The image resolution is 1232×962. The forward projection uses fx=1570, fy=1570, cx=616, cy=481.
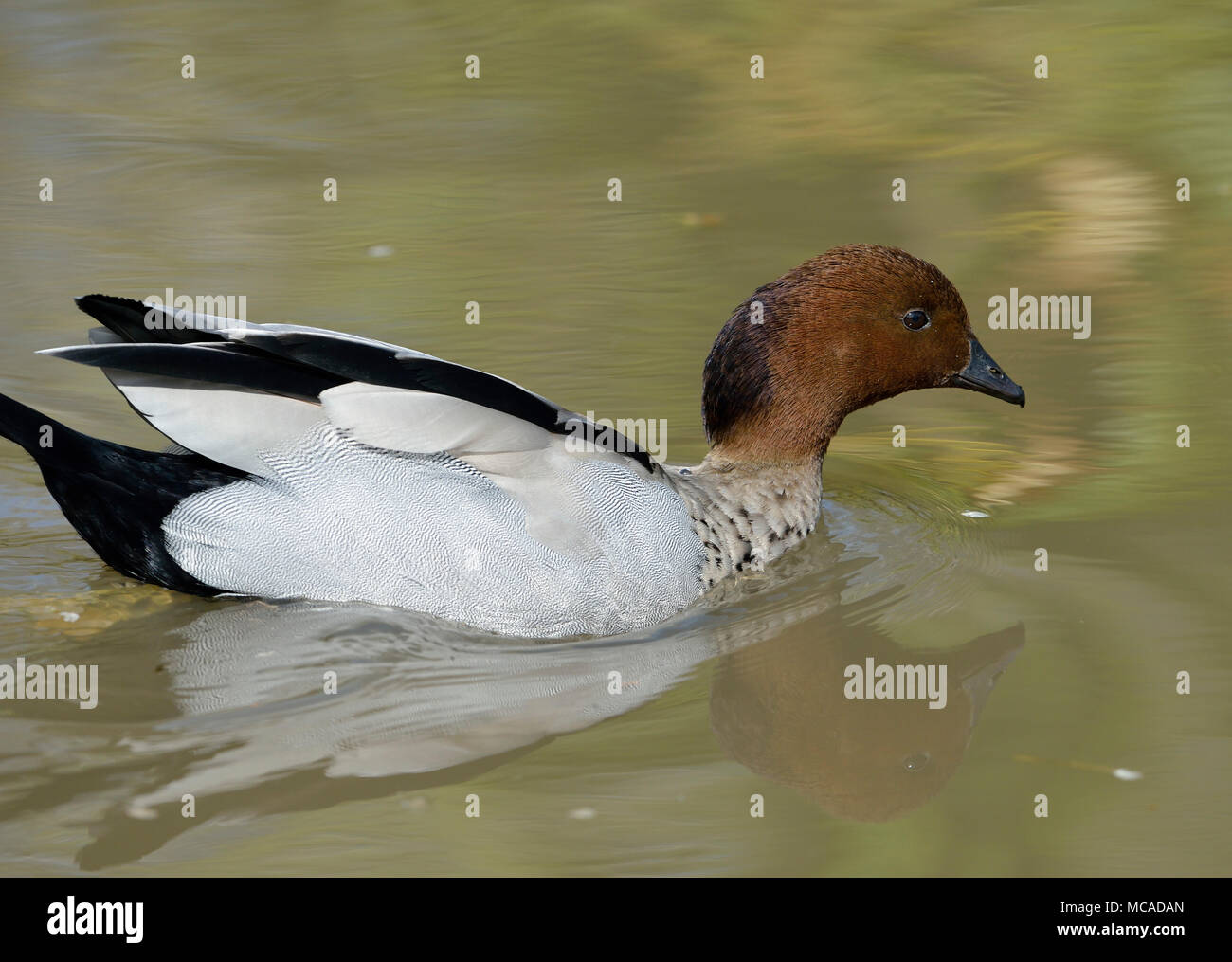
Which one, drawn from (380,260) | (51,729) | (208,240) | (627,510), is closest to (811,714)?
(627,510)

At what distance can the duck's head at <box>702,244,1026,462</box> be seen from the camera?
6113 mm

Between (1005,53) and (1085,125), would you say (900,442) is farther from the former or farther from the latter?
(1005,53)

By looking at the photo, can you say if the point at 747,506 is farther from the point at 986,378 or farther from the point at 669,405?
the point at 669,405

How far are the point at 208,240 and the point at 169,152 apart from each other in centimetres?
143

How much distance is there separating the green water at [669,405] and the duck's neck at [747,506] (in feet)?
0.46

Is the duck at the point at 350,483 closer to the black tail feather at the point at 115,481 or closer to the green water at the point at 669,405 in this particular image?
the black tail feather at the point at 115,481

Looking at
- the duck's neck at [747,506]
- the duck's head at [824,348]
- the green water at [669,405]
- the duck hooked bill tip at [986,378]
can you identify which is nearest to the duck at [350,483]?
the green water at [669,405]

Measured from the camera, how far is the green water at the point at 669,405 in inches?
179

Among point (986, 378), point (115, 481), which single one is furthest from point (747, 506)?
point (115, 481)

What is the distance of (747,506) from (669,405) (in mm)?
1451

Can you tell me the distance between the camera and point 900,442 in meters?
7.40

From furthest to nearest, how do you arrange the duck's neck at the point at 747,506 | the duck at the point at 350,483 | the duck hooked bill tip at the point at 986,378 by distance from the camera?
the duck hooked bill tip at the point at 986,378
the duck's neck at the point at 747,506
the duck at the point at 350,483

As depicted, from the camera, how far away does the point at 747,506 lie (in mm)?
6133

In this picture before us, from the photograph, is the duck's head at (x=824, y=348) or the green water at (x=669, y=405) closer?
the green water at (x=669, y=405)
